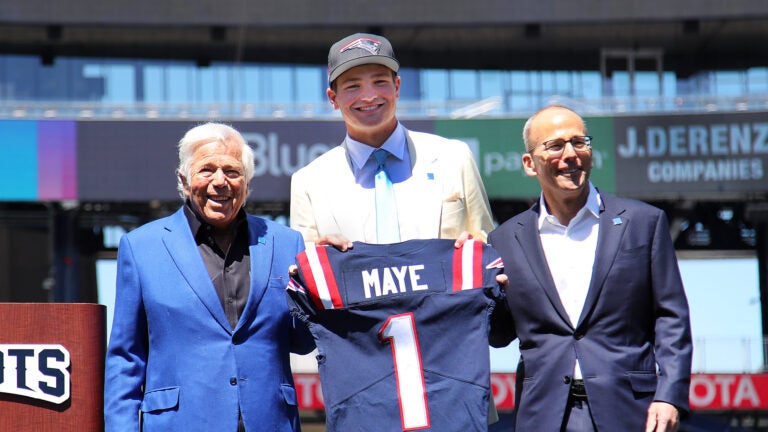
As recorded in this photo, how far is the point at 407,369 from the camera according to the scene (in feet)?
13.5

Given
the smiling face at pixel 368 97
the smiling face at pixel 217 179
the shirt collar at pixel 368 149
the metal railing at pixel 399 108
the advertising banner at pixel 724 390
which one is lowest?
the advertising banner at pixel 724 390

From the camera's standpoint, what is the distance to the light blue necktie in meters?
4.43

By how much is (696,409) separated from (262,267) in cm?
1313

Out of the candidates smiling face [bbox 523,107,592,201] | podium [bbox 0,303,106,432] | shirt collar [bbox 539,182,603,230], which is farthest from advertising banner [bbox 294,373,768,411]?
Result: smiling face [bbox 523,107,592,201]

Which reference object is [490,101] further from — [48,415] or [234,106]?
[48,415]

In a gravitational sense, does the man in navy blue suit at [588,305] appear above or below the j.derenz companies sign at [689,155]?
below

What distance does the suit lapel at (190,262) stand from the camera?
4.18m

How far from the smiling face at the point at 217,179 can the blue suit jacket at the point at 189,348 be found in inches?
6.4

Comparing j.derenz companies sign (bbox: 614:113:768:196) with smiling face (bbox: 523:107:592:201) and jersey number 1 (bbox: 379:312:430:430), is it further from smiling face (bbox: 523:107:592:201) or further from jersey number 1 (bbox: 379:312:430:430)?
jersey number 1 (bbox: 379:312:430:430)

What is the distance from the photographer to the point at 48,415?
4445 mm

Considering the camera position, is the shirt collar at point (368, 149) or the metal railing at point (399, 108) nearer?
the shirt collar at point (368, 149)

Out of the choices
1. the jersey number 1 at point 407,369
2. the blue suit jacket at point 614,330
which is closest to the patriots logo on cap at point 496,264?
Answer: the blue suit jacket at point 614,330

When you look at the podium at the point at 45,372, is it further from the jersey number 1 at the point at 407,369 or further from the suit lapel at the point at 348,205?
the jersey number 1 at the point at 407,369

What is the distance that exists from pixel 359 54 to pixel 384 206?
0.59 metres
